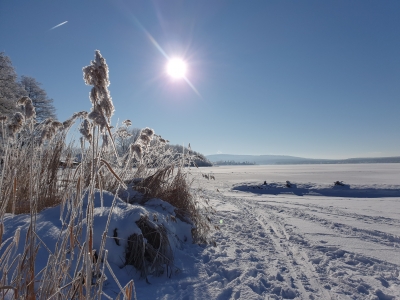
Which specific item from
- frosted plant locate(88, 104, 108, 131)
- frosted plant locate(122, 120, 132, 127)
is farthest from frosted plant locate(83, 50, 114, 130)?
frosted plant locate(122, 120, 132, 127)

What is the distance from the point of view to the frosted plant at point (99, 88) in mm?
810

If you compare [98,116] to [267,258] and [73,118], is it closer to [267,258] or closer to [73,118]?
[73,118]

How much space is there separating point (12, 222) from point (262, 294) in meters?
2.48

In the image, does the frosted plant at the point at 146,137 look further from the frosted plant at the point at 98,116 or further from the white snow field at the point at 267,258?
the white snow field at the point at 267,258

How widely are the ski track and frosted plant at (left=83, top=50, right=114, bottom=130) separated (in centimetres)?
199

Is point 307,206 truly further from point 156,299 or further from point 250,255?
point 156,299

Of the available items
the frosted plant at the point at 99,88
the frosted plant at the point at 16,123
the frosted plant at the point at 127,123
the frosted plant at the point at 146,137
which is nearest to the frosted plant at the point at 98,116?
the frosted plant at the point at 99,88

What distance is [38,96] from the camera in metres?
25.2

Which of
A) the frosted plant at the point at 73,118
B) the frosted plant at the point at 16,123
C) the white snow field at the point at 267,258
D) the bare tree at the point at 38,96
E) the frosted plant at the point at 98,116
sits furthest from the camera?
the bare tree at the point at 38,96

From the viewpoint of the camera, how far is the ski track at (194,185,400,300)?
86.5 inches

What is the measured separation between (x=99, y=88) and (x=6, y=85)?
78.2ft

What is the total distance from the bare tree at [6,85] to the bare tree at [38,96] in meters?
5.65

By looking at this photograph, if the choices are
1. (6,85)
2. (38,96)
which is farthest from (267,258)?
(38,96)

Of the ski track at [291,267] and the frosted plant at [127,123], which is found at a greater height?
the frosted plant at [127,123]
